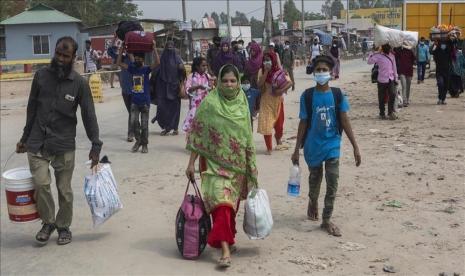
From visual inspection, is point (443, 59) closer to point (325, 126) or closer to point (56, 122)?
point (325, 126)

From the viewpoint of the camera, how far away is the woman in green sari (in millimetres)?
4754

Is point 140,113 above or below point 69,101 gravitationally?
below

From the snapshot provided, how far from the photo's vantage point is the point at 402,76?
14.0 metres

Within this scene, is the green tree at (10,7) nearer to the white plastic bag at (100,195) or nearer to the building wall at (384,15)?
the building wall at (384,15)

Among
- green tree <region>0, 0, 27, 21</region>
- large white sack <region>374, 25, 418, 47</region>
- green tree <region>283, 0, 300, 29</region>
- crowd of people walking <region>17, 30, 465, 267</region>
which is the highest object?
green tree <region>283, 0, 300, 29</region>

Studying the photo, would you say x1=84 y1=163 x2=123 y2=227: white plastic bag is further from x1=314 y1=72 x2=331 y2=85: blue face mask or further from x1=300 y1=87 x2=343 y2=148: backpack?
x1=314 y1=72 x2=331 y2=85: blue face mask

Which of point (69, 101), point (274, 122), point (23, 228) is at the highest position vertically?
point (69, 101)

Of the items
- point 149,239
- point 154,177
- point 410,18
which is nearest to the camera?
point 149,239

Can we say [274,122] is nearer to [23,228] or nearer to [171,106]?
[171,106]

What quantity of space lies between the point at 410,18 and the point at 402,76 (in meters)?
12.9

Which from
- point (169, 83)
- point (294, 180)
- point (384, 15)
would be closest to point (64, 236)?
point (294, 180)

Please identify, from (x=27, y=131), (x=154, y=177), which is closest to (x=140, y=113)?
(x=154, y=177)

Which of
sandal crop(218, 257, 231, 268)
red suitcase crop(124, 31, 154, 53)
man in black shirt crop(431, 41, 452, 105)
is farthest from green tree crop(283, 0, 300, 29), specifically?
sandal crop(218, 257, 231, 268)

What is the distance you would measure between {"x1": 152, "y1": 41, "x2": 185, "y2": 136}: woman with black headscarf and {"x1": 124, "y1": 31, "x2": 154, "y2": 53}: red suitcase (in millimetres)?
1284
